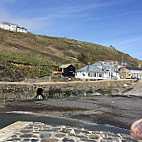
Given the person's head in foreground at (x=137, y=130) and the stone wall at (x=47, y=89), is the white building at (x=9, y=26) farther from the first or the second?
the person's head in foreground at (x=137, y=130)

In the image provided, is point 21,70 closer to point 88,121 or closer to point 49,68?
point 49,68

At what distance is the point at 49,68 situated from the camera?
243 feet

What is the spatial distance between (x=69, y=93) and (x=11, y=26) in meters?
118

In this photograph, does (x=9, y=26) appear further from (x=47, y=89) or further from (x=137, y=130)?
(x=137, y=130)

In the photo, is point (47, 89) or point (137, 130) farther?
point (47, 89)

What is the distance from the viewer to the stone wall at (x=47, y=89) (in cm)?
3462

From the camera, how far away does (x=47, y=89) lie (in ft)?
131

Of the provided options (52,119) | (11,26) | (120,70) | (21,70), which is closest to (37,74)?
(21,70)

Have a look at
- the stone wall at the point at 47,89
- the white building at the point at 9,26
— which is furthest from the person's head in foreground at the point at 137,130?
the white building at the point at 9,26

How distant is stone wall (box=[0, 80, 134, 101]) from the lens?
3462cm

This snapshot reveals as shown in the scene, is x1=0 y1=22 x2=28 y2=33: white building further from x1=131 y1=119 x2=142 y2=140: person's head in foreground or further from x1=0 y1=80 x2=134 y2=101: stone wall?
x1=131 y1=119 x2=142 y2=140: person's head in foreground

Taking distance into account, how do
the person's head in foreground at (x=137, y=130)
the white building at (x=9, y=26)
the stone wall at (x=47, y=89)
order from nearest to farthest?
the person's head in foreground at (x=137, y=130), the stone wall at (x=47, y=89), the white building at (x=9, y=26)

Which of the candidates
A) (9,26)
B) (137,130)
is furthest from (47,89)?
(9,26)

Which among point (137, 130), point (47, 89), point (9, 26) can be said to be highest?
point (9, 26)
